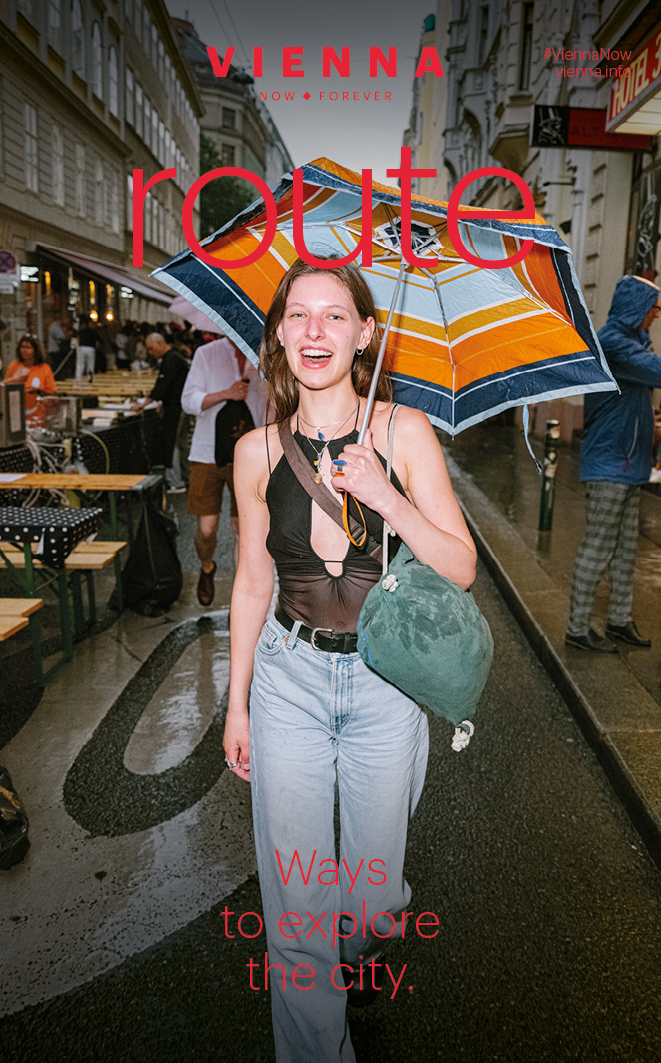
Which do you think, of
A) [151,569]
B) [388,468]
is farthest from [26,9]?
[388,468]

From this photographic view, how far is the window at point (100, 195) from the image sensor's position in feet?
92.0

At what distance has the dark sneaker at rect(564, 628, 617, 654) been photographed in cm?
502

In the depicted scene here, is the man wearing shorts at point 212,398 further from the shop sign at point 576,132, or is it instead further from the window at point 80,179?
the window at point 80,179

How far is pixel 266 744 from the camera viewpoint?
2004 millimetres

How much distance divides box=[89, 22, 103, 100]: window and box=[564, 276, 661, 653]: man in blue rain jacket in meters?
26.9

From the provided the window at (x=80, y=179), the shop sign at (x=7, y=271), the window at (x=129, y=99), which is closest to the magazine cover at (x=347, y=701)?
the shop sign at (x=7, y=271)

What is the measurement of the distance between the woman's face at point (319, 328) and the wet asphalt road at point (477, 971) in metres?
1.87

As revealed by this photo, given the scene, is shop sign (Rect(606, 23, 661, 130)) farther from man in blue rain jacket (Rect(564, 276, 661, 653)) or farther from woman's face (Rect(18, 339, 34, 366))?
woman's face (Rect(18, 339, 34, 366))

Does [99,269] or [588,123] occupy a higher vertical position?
[588,123]

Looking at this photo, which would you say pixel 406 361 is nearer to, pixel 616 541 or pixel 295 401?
pixel 295 401

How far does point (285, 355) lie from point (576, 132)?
1023cm

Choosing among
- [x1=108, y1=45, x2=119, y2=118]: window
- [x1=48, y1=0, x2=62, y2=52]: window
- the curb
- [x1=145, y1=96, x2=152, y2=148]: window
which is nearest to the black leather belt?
the curb

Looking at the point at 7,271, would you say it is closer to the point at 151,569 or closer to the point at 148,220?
the point at 151,569

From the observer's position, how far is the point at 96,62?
86.4 feet
